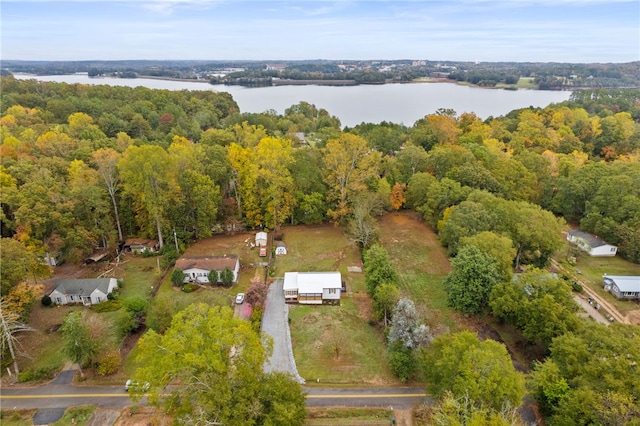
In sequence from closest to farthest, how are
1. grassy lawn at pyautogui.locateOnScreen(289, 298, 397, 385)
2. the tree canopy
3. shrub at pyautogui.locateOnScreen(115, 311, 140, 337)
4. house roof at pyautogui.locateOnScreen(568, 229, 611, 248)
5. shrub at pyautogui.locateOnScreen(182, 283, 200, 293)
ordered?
1. the tree canopy
2. grassy lawn at pyautogui.locateOnScreen(289, 298, 397, 385)
3. shrub at pyautogui.locateOnScreen(115, 311, 140, 337)
4. shrub at pyautogui.locateOnScreen(182, 283, 200, 293)
5. house roof at pyautogui.locateOnScreen(568, 229, 611, 248)

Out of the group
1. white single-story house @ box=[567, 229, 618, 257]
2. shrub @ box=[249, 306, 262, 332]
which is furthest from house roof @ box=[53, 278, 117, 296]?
white single-story house @ box=[567, 229, 618, 257]

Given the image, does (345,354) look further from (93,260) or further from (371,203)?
Result: (93,260)

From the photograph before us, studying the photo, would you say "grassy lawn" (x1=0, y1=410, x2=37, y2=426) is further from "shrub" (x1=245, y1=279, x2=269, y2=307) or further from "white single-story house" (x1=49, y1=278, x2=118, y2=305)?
"shrub" (x1=245, y1=279, x2=269, y2=307)

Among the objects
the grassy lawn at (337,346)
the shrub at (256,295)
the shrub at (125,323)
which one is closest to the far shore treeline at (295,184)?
the grassy lawn at (337,346)

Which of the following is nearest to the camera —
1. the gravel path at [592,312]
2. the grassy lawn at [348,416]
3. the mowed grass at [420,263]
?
the grassy lawn at [348,416]

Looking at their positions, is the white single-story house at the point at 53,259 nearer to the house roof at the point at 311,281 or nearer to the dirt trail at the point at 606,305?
the house roof at the point at 311,281

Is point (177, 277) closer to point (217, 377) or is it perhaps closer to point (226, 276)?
point (226, 276)
